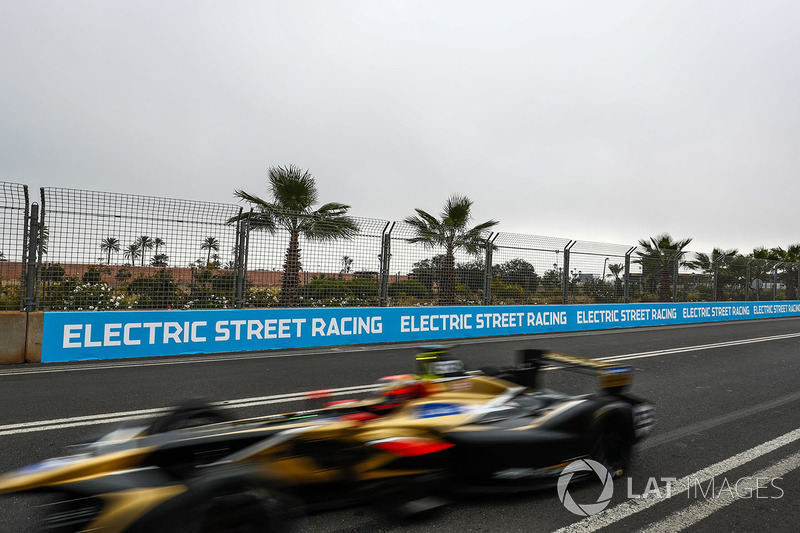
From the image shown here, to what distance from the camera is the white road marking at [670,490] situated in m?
2.37

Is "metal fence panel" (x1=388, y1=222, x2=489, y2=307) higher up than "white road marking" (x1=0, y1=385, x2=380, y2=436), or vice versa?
"metal fence panel" (x1=388, y1=222, x2=489, y2=307)

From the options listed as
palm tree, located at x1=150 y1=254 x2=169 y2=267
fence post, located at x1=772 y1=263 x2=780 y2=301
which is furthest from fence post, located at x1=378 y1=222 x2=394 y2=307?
fence post, located at x1=772 y1=263 x2=780 y2=301

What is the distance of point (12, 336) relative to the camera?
667cm

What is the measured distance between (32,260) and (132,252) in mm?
1305

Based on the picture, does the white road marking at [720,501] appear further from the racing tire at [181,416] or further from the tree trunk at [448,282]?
the tree trunk at [448,282]

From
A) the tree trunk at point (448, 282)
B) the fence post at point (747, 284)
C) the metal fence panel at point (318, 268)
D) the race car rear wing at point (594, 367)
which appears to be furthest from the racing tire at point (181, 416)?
→ the fence post at point (747, 284)

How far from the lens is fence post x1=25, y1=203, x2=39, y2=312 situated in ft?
22.7

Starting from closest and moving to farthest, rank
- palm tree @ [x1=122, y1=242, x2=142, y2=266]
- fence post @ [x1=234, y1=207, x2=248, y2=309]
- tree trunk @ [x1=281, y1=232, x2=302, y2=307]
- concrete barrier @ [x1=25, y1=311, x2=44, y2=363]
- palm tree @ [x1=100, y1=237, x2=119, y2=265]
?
concrete barrier @ [x1=25, y1=311, x2=44, y2=363], palm tree @ [x1=100, y1=237, x2=119, y2=265], palm tree @ [x1=122, y1=242, x2=142, y2=266], fence post @ [x1=234, y1=207, x2=248, y2=309], tree trunk @ [x1=281, y1=232, x2=302, y2=307]

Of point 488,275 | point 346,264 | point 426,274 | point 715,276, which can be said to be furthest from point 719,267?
point 346,264

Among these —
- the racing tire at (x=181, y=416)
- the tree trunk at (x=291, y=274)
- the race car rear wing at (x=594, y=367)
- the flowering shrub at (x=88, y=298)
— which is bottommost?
the racing tire at (x=181, y=416)

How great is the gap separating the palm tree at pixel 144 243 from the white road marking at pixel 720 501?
295 inches

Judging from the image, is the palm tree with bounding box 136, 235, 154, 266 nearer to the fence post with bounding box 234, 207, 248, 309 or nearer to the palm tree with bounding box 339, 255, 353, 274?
the fence post with bounding box 234, 207, 248, 309

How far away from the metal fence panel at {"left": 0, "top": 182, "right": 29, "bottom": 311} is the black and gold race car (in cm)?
611

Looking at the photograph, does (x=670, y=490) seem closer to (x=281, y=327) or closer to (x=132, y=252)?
(x=281, y=327)
